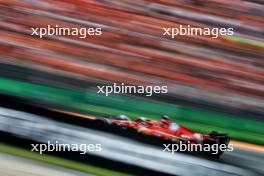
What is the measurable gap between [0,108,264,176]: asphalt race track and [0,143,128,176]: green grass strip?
0.05 meters

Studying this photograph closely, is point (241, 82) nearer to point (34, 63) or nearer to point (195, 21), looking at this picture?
point (195, 21)

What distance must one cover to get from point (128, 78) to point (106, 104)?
0.13m

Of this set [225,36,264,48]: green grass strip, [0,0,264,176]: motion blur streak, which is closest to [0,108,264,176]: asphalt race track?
[0,0,264,176]: motion blur streak

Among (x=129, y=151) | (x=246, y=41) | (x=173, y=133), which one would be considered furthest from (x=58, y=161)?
(x=246, y=41)

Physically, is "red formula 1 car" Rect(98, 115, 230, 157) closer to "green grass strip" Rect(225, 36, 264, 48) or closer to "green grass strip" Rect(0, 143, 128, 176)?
"green grass strip" Rect(0, 143, 128, 176)

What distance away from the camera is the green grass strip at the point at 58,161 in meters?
2.52

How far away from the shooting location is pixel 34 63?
262 cm

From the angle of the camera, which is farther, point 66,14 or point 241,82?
point 66,14

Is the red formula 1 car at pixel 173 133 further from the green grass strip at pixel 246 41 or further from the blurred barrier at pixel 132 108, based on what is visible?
the green grass strip at pixel 246 41

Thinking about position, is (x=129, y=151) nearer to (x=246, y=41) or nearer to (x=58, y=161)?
(x=58, y=161)

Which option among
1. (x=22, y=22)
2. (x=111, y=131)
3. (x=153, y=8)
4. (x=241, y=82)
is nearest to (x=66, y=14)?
(x=22, y=22)

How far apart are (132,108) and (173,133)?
0.58ft

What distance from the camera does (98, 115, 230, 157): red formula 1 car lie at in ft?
8.13

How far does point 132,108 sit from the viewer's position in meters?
2.52
